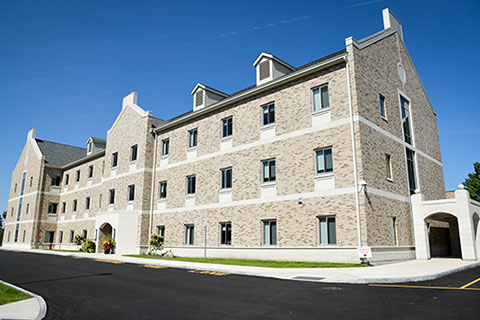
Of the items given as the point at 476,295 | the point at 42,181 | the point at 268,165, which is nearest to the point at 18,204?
the point at 42,181

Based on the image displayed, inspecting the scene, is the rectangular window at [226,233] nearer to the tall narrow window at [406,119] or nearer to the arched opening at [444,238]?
the tall narrow window at [406,119]

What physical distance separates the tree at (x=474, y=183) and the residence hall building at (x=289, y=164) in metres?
24.0

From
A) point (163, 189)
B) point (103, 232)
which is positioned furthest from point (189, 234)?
point (103, 232)

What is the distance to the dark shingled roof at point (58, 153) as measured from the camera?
152ft

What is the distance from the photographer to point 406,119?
2294cm

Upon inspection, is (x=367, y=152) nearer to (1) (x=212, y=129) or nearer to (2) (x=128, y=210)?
(1) (x=212, y=129)

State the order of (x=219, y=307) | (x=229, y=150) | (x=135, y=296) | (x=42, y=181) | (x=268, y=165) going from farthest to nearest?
(x=42, y=181) < (x=229, y=150) < (x=268, y=165) < (x=135, y=296) < (x=219, y=307)

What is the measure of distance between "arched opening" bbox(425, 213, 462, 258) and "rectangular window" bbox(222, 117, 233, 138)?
48.4ft

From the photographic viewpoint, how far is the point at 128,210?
29453 millimetres

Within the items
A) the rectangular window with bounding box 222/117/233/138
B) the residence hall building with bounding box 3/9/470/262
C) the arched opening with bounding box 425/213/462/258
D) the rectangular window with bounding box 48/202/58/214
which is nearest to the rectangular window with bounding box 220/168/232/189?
the residence hall building with bounding box 3/9/470/262

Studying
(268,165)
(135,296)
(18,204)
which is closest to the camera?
(135,296)

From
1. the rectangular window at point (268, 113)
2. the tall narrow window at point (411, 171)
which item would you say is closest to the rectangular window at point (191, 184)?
the rectangular window at point (268, 113)

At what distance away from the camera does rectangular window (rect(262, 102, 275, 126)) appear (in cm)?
2144

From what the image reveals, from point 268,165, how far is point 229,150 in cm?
352
